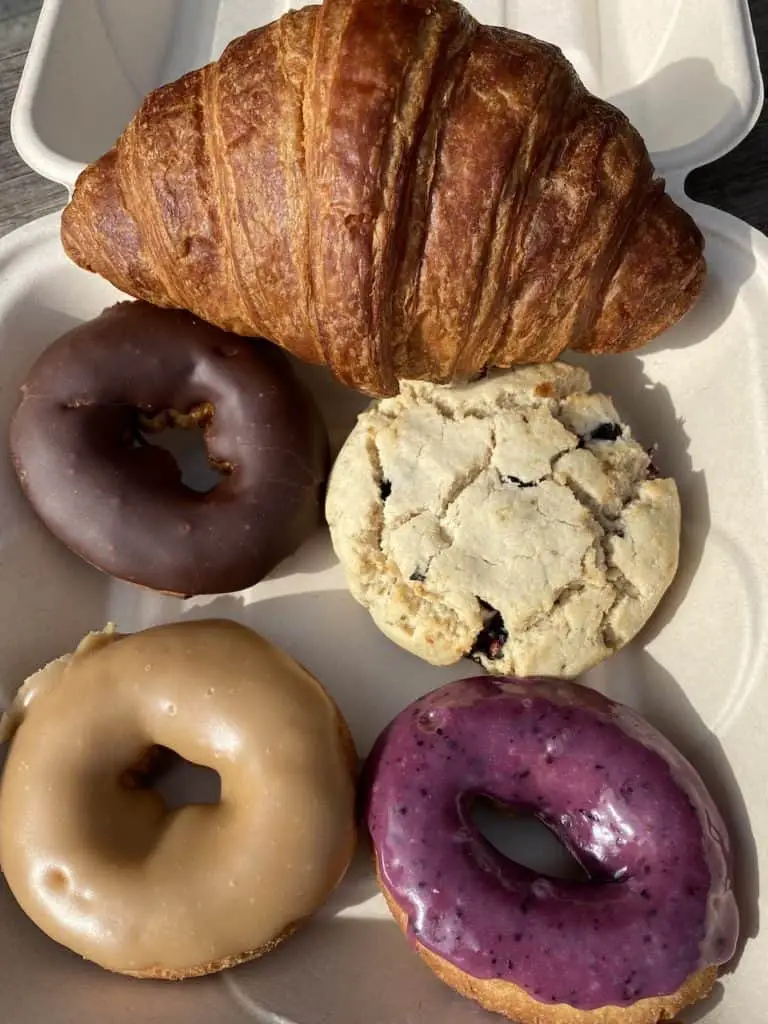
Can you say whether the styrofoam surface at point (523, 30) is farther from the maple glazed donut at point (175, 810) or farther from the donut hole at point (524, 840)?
the donut hole at point (524, 840)

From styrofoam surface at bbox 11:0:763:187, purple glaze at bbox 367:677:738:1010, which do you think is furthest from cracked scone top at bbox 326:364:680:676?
styrofoam surface at bbox 11:0:763:187

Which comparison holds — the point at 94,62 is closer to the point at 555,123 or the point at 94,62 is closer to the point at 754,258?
the point at 555,123

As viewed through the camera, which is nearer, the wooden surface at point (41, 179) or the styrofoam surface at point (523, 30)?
the styrofoam surface at point (523, 30)

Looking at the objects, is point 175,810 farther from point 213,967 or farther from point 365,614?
point 365,614

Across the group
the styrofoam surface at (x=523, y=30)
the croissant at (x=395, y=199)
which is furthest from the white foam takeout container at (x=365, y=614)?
the croissant at (x=395, y=199)

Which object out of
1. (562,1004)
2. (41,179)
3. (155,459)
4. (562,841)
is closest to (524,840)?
(562,841)

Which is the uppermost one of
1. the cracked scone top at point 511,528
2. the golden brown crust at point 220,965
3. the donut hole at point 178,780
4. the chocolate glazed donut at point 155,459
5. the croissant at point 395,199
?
the croissant at point 395,199
